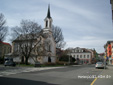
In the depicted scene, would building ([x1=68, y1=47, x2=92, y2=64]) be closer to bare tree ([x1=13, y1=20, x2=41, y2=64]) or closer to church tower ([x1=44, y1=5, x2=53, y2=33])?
church tower ([x1=44, y1=5, x2=53, y2=33])

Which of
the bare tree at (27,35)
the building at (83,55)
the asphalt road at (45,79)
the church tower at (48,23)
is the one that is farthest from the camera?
the building at (83,55)

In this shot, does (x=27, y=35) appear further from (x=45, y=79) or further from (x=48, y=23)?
(x=45, y=79)

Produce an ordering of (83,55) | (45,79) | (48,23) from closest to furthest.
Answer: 1. (45,79)
2. (48,23)
3. (83,55)

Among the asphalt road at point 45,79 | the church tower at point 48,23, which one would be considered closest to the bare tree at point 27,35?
the church tower at point 48,23

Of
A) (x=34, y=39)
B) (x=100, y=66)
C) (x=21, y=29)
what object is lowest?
(x=100, y=66)

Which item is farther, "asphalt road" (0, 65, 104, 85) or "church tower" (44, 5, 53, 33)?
"church tower" (44, 5, 53, 33)

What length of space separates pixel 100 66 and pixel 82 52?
6259 cm

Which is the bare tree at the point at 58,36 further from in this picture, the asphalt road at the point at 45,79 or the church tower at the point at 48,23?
the asphalt road at the point at 45,79

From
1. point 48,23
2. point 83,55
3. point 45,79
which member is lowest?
point 45,79


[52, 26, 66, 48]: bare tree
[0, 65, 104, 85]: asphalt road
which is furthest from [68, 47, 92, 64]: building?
[0, 65, 104, 85]: asphalt road

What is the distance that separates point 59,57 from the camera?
208 feet

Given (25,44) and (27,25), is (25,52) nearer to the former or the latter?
(25,44)

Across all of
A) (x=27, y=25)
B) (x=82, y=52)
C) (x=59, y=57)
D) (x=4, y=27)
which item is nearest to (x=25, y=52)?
(x=27, y=25)

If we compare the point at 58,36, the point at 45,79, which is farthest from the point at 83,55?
the point at 45,79
